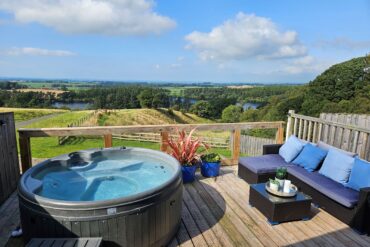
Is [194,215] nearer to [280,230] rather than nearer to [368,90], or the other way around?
[280,230]

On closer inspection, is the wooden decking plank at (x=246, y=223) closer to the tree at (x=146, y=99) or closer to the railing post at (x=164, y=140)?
the railing post at (x=164, y=140)

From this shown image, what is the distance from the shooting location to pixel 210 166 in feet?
13.8

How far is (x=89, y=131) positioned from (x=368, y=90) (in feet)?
78.0

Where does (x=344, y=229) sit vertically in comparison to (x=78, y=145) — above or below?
above

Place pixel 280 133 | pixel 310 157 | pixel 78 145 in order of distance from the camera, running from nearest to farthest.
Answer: pixel 310 157
pixel 280 133
pixel 78 145

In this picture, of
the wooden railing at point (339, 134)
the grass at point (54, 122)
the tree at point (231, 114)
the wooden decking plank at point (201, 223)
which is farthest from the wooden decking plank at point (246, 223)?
the tree at point (231, 114)

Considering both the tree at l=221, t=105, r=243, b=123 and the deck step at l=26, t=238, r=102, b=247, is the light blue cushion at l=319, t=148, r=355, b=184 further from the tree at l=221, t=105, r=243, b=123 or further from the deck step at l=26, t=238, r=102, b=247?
the tree at l=221, t=105, r=243, b=123

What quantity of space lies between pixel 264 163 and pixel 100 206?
113 inches

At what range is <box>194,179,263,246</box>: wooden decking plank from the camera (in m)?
2.50

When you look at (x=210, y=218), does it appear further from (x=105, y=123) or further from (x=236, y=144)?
(x=105, y=123)

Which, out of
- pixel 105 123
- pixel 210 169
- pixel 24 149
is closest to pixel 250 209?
pixel 210 169

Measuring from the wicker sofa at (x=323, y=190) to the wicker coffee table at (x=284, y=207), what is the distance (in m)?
0.35

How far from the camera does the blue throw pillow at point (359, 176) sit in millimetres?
2828

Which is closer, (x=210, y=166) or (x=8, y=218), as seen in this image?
(x=8, y=218)
